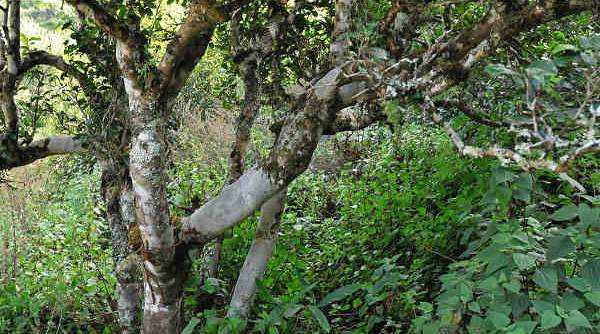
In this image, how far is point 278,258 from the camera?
12.4 feet

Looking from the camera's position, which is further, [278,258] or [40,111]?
[278,258]

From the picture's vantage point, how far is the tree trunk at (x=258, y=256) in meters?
3.22

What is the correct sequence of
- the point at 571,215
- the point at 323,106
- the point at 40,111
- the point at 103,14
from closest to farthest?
the point at 571,215, the point at 103,14, the point at 323,106, the point at 40,111

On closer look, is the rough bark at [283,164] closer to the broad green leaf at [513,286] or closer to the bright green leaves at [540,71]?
the bright green leaves at [540,71]

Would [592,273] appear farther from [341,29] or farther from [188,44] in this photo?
[188,44]

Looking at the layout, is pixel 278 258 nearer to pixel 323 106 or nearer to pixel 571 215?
pixel 323 106

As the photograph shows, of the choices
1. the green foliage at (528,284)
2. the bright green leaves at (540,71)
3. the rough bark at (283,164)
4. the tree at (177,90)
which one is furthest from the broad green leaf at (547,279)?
the rough bark at (283,164)

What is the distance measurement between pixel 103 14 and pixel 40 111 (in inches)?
59.7

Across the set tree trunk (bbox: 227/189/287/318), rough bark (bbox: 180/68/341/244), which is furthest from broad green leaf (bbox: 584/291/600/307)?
tree trunk (bbox: 227/189/287/318)

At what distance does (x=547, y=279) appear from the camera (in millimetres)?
1916

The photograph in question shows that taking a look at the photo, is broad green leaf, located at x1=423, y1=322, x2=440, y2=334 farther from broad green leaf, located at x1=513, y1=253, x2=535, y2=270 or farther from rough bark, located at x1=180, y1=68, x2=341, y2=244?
rough bark, located at x1=180, y1=68, x2=341, y2=244

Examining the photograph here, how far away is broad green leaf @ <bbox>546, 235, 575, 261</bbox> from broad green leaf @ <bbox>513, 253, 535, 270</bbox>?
0.06 metres

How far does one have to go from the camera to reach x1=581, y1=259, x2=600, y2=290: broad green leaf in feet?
6.23

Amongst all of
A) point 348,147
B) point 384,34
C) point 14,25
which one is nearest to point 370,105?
point 384,34
